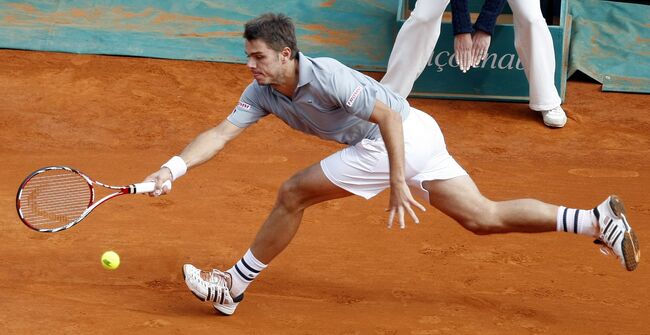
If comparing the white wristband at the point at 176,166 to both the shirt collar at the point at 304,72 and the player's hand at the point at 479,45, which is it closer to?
the shirt collar at the point at 304,72

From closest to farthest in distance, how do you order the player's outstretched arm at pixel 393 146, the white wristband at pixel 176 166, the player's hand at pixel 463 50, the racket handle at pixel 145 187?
the racket handle at pixel 145 187 → the player's outstretched arm at pixel 393 146 → the white wristband at pixel 176 166 → the player's hand at pixel 463 50

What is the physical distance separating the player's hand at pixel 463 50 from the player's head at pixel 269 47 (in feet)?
12.1

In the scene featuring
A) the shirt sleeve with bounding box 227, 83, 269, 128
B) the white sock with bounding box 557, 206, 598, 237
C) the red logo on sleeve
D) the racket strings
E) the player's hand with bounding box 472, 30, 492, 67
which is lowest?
the player's hand with bounding box 472, 30, 492, 67

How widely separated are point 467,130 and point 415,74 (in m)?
0.64

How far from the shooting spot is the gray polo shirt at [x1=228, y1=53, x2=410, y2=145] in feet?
17.4

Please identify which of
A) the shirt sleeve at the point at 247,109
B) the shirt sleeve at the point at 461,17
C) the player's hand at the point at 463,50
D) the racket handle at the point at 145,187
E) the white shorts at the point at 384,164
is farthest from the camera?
the player's hand at the point at 463,50

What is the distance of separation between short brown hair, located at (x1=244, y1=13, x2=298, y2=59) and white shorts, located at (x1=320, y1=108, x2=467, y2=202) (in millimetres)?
637

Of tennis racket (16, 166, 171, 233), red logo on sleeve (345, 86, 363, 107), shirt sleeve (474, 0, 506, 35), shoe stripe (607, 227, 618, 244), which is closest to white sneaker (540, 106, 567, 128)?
shirt sleeve (474, 0, 506, 35)

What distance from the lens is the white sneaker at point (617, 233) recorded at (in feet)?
17.8

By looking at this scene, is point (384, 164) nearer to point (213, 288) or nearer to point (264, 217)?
point (213, 288)

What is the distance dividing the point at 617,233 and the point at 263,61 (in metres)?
1.96

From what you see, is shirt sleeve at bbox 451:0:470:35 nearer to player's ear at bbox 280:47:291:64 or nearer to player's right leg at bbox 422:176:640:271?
player's right leg at bbox 422:176:640:271

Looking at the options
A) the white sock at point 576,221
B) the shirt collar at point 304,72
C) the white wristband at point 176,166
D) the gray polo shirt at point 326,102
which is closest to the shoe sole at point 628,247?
the white sock at point 576,221

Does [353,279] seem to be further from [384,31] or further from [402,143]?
[384,31]
